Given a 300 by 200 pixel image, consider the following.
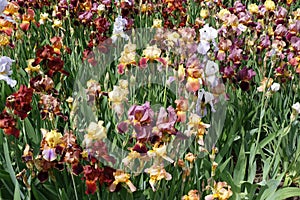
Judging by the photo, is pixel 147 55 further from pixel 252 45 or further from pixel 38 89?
pixel 252 45

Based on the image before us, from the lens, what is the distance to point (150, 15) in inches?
191

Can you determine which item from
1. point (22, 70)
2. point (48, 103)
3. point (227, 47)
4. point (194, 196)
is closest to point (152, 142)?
point (194, 196)

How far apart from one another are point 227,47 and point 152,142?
1552mm

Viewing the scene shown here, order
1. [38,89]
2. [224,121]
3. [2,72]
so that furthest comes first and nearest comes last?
[224,121], [2,72], [38,89]

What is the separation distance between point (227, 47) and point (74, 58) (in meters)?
1.39

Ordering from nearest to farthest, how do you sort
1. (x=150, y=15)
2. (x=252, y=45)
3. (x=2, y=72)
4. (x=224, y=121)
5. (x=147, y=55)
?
(x=2, y=72)
(x=147, y=55)
(x=224, y=121)
(x=252, y=45)
(x=150, y=15)

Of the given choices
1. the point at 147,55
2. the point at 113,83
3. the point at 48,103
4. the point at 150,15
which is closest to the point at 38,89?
the point at 48,103

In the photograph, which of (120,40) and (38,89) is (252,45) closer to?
(120,40)

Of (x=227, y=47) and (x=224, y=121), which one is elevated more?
(x=227, y=47)

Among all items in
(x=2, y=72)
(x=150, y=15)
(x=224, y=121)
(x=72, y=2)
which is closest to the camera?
(x=2, y=72)

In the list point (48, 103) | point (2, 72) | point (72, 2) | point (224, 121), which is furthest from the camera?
point (72, 2)

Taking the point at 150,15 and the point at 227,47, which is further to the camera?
the point at 150,15

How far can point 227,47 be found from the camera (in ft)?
10.8

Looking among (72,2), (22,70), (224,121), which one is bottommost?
(224,121)
